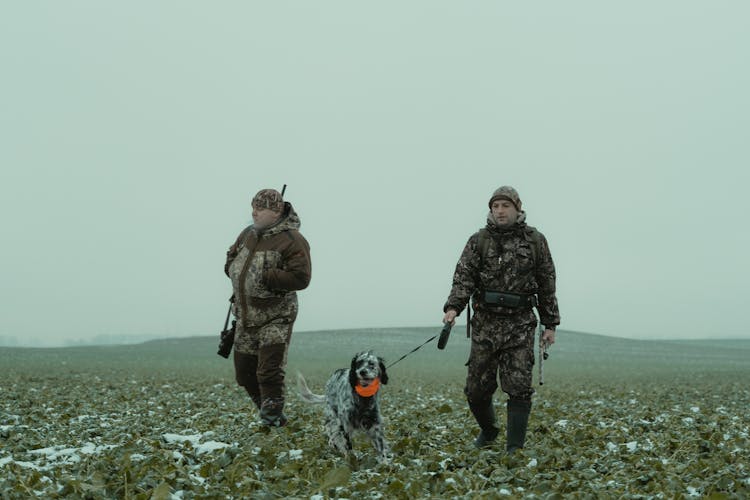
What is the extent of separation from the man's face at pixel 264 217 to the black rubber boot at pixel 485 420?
3527mm

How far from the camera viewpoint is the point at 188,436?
404 inches

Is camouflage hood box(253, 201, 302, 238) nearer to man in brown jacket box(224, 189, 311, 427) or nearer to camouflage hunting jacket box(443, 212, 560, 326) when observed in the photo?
man in brown jacket box(224, 189, 311, 427)

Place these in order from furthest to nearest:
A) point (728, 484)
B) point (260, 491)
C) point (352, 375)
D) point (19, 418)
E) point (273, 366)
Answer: point (19, 418)
point (273, 366)
point (352, 375)
point (728, 484)
point (260, 491)

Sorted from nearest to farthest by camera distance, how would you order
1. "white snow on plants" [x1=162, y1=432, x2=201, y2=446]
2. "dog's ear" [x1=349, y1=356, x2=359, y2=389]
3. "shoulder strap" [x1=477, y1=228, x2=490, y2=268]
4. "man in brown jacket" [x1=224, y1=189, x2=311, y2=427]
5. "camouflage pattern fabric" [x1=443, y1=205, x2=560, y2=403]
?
"dog's ear" [x1=349, y1=356, x2=359, y2=389]
"camouflage pattern fabric" [x1=443, y1=205, x2=560, y2=403]
"shoulder strap" [x1=477, y1=228, x2=490, y2=268]
"white snow on plants" [x1=162, y1=432, x2=201, y2=446]
"man in brown jacket" [x1=224, y1=189, x2=311, y2=427]

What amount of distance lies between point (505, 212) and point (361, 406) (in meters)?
2.73

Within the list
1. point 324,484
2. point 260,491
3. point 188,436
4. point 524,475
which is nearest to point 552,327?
point 524,475

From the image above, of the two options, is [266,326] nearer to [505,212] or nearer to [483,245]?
[483,245]

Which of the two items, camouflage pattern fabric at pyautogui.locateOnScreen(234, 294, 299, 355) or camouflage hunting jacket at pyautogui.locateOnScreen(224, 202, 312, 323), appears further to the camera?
camouflage pattern fabric at pyautogui.locateOnScreen(234, 294, 299, 355)

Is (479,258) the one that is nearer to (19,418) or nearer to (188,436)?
(188,436)

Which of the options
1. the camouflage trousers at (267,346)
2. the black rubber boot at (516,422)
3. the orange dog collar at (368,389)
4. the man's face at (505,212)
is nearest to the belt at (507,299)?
the man's face at (505,212)

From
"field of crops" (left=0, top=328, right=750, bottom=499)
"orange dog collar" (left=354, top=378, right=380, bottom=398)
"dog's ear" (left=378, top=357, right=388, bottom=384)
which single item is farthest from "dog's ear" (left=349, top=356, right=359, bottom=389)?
"field of crops" (left=0, top=328, right=750, bottom=499)

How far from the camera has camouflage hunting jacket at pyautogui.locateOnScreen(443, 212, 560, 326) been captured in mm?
8461

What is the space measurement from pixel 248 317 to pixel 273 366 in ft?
2.42

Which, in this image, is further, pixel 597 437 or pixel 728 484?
pixel 597 437
